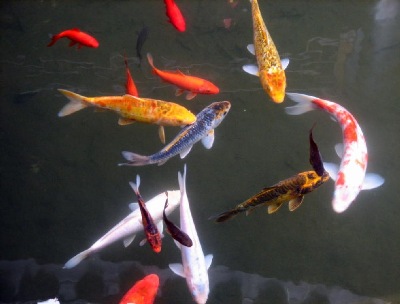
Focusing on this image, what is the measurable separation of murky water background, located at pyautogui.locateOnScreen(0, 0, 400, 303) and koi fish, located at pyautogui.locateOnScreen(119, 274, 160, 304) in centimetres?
45

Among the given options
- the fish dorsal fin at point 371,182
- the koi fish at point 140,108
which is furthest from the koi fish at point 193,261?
the fish dorsal fin at point 371,182

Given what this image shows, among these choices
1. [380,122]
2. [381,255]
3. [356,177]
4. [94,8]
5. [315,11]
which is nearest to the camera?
[356,177]

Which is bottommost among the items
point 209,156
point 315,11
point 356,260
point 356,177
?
point 356,260

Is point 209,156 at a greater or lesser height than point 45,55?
lesser

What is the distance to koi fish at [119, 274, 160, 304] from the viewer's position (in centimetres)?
349

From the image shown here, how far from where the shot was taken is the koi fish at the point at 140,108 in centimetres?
340

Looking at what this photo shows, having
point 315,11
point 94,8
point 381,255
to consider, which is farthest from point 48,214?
point 315,11

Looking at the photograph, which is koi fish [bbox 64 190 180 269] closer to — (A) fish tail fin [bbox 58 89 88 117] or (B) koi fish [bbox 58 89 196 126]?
(B) koi fish [bbox 58 89 196 126]

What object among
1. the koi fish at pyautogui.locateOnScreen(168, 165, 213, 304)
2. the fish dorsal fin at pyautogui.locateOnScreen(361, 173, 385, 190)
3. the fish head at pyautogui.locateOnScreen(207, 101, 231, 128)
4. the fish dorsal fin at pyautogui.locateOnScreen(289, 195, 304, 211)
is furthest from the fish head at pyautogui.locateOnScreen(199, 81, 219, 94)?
the fish dorsal fin at pyautogui.locateOnScreen(361, 173, 385, 190)

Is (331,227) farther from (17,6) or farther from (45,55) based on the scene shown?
(17,6)

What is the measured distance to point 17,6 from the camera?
17.4 feet

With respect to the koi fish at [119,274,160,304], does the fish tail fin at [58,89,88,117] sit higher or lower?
higher

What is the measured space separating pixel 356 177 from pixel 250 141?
59.2 inches

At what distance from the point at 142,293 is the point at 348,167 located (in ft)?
6.96
